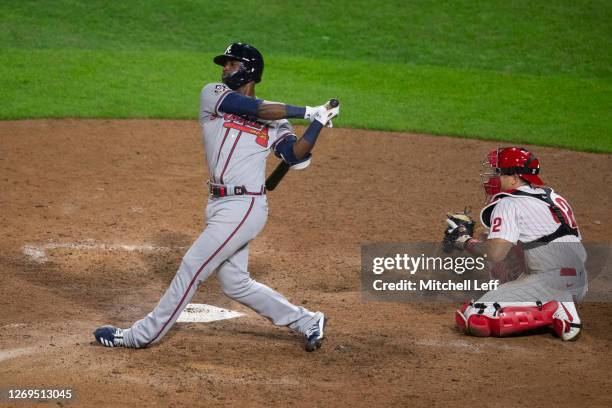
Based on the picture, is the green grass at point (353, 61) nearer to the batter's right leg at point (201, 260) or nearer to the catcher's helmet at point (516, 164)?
the catcher's helmet at point (516, 164)

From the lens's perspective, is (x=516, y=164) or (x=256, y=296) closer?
(x=256, y=296)

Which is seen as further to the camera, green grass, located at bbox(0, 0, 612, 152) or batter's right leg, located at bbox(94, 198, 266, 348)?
green grass, located at bbox(0, 0, 612, 152)

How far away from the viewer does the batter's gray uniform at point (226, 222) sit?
5.92 meters

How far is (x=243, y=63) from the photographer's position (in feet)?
19.8

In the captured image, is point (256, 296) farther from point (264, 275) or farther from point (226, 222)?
point (264, 275)

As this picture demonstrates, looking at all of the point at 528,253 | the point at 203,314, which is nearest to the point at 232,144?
the point at 203,314

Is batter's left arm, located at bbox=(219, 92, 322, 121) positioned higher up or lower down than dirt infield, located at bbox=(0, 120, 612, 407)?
higher up

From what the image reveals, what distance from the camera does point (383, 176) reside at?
1022 centimetres

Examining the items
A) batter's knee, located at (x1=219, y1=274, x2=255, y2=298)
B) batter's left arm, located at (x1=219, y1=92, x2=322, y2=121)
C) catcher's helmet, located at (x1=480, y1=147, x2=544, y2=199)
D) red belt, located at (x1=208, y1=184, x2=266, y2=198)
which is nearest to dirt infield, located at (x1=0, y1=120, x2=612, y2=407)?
batter's knee, located at (x1=219, y1=274, x2=255, y2=298)

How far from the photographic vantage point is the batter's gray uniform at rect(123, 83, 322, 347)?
233 inches

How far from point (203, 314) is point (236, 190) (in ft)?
4.38

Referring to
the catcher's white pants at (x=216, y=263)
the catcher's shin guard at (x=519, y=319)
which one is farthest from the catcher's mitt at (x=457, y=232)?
the catcher's white pants at (x=216, y=263)

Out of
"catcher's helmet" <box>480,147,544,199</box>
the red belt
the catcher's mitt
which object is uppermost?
"catcher's helmet" <box>480,147,544,199</box>

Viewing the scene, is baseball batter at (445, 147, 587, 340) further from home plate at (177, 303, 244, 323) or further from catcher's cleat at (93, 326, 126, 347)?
catcher's cleat at (93, 326, 126, 347)
